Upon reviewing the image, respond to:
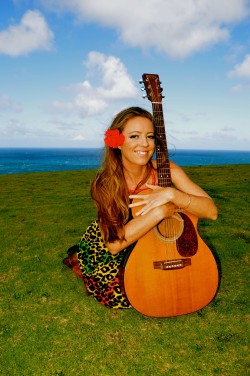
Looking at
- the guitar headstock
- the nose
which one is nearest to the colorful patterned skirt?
the nose

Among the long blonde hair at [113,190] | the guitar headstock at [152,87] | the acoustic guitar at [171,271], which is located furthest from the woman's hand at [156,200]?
the guitar headstock at [152,87]

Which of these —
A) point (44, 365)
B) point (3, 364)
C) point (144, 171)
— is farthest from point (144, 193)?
point (3, 364)

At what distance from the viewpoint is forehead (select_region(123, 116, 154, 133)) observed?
12.9 feet

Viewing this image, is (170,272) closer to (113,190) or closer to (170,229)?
(170,229)

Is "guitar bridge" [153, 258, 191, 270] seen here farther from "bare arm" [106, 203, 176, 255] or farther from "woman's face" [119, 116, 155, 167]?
"woman's face" [119, 116, 155, 167]

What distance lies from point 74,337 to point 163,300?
1143mm

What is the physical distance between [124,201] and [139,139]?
32.1 inches

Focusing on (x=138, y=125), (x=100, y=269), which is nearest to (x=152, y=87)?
(x=138, y=125)

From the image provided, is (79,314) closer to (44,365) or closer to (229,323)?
(44,365)

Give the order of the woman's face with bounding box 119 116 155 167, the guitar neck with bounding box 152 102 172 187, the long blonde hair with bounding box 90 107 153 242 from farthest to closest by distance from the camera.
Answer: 1. the guitar neck with bounding box 152 102 172 187
2. the woman's face with bounding box 119 116 155 167
3. the long blonde hair with bounding box 90 107 153 242

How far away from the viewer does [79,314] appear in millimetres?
4250

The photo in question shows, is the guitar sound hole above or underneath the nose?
underneath

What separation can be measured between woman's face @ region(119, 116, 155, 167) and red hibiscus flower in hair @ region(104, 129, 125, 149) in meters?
0.07

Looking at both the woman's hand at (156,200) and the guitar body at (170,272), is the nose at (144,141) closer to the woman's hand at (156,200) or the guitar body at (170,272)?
the woman's hand at (156,200)
